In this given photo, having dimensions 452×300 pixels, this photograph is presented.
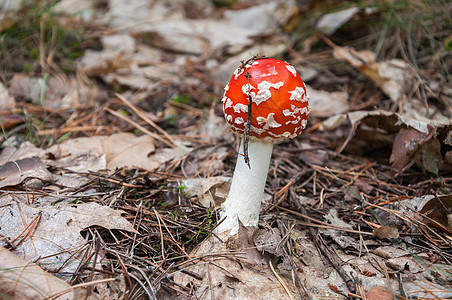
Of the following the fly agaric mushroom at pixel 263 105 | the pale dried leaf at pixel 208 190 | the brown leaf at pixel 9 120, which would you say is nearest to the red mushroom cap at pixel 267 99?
the fly agaric mushroom at pixel 263 105

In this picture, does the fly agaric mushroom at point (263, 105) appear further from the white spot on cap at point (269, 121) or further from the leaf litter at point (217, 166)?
the leaf litter at point (217, 166)

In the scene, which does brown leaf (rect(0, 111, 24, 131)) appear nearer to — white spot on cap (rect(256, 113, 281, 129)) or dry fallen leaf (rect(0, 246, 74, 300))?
dry fallen leaf (rect(0, 246, 74, 300))

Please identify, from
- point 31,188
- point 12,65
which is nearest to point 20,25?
point 12,65

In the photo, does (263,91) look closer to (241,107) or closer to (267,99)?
(267,99)

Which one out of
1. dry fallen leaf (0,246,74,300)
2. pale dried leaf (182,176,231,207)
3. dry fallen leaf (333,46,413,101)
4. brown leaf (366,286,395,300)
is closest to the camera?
dry fallen leaf (0,246,74,300)

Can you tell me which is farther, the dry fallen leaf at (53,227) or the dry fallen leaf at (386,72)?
the dry fallen leaf at (386,72)

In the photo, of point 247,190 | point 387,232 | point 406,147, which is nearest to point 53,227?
point 247,190

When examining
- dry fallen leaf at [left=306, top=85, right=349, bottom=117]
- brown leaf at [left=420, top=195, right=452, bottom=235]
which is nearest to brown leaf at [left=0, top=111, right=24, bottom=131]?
dry fallen leaf at [left=306, top=85, right=349, bottom=117]
